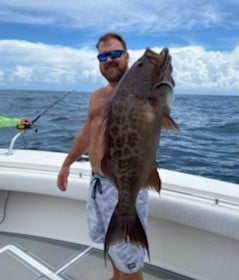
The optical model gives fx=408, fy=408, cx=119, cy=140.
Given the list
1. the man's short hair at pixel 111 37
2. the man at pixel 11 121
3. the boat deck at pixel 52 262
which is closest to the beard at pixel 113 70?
the man's short hair at pixel 111 37

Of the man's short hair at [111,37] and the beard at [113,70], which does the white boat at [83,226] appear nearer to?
the beard at [113,70]

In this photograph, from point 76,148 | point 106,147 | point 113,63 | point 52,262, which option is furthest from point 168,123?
point 52,262

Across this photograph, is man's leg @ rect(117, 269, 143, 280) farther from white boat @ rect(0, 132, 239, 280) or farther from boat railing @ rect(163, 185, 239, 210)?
boat railing @ rect(163, 185, 239, 210)

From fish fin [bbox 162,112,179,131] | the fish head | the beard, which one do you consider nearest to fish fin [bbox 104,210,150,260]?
fish fin [bbox 162,112,179,131]

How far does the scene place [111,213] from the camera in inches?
81.8

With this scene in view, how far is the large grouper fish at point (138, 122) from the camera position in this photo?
4.25 feet

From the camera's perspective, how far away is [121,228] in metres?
1.61

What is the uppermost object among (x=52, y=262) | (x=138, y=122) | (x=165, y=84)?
(x=165, y=84)

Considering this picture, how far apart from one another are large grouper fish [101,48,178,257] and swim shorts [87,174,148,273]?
522mm

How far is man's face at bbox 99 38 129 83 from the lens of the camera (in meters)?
1.94

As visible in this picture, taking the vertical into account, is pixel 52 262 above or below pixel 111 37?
below

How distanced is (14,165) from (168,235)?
4.25ft

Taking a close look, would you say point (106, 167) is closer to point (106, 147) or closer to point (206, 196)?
point (106, 147)

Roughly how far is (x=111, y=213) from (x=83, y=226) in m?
1.03
